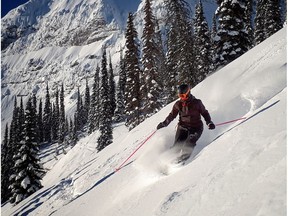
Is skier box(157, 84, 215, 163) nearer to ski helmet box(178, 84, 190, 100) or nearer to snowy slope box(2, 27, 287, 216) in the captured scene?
ski helmet box(178, 84, 190, 100)

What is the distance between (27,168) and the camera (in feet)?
87.4

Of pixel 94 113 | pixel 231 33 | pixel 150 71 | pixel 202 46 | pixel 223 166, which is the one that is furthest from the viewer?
pixel 94 113

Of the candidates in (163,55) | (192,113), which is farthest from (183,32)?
(192,113)

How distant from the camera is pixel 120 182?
8594 mm

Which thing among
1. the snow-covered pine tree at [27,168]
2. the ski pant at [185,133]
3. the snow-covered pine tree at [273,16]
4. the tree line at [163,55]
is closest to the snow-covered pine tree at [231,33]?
the tree line at [163,55]

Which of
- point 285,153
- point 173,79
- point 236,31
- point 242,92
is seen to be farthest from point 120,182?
point 173,79

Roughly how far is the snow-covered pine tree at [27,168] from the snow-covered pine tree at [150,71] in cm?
1130

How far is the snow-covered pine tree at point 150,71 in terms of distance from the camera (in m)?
29.2

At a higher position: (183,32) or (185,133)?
(183,32)

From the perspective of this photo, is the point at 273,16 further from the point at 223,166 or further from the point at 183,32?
the point at 223,166

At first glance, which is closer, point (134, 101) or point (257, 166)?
point (257, 166)

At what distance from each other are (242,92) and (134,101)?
22.1m

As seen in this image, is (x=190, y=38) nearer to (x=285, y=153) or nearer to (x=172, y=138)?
(x=172, y=138)

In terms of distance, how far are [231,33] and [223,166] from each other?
1919cm
